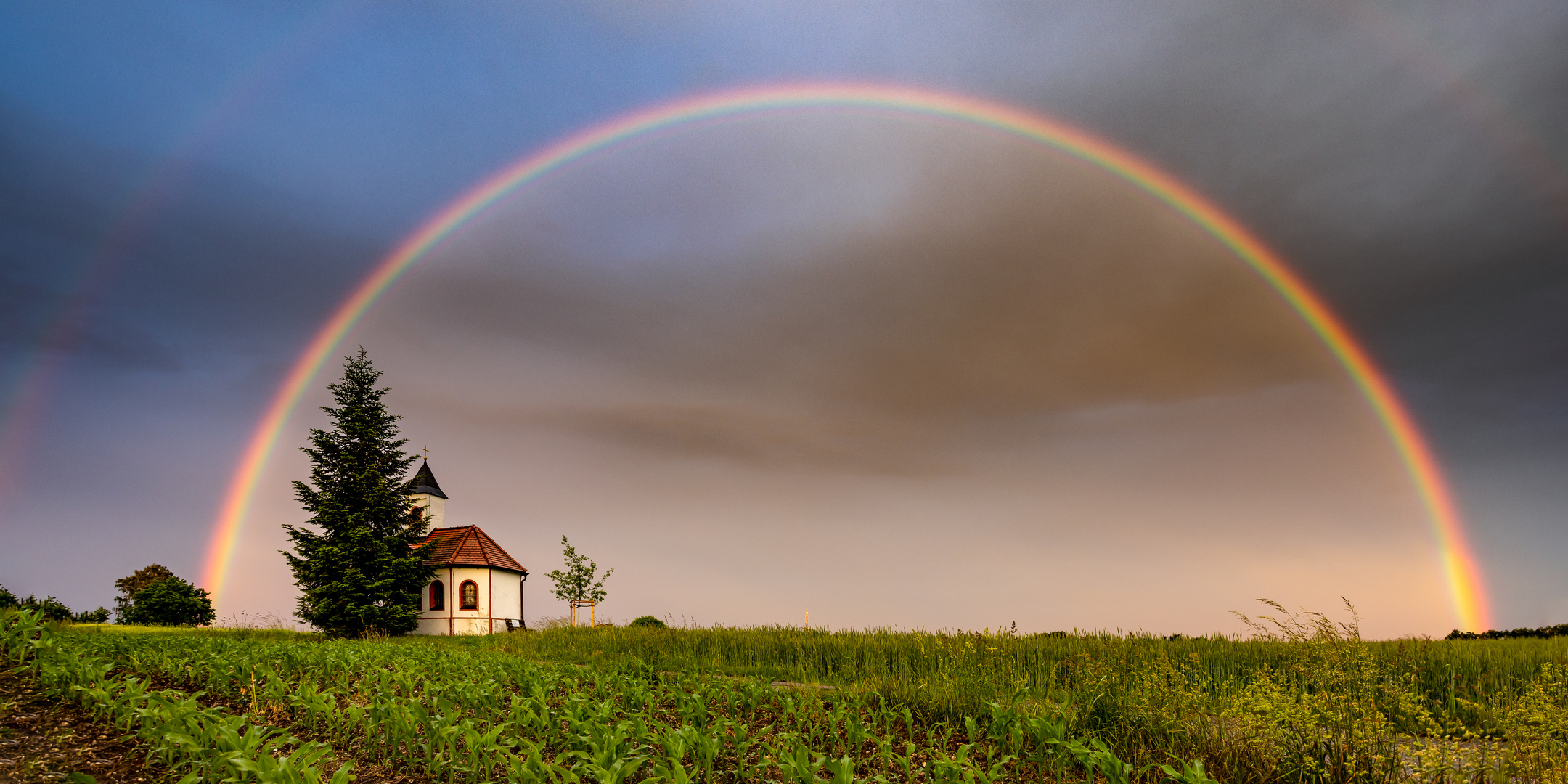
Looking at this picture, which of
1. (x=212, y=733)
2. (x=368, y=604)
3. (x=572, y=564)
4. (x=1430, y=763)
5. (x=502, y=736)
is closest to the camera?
(x=1430, y=763)

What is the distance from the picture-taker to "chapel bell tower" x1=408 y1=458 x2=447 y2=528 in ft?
139

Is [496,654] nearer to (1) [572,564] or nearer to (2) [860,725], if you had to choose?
(2) [860,725]

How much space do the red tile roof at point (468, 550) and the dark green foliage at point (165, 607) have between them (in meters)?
9.15

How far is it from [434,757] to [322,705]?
1.82m

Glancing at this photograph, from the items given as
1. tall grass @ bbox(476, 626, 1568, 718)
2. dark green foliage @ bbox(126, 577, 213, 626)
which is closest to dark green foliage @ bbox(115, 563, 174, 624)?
dark green foliage @ bbox(126, 577, 213, 626)

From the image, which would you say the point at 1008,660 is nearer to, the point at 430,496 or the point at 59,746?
the point at 59,746

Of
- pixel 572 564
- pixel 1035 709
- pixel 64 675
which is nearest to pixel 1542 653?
pixel 1035 709

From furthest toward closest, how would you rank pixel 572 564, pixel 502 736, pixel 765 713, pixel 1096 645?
pixel 572 564, pixel 1096 645, pixel 765 713, pixel 502 736

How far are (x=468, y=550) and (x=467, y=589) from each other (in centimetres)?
188

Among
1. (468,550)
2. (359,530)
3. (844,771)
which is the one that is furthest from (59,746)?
(468,550)

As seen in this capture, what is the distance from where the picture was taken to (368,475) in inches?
1200

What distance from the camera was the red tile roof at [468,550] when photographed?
122 feet

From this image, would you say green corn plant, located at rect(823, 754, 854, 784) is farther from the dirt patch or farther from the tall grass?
the dirt patch

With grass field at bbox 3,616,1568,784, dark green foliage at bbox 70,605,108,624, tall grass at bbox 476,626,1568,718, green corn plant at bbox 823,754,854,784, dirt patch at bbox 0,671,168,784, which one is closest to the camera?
green corn plant at bbox 823,754,854,784
